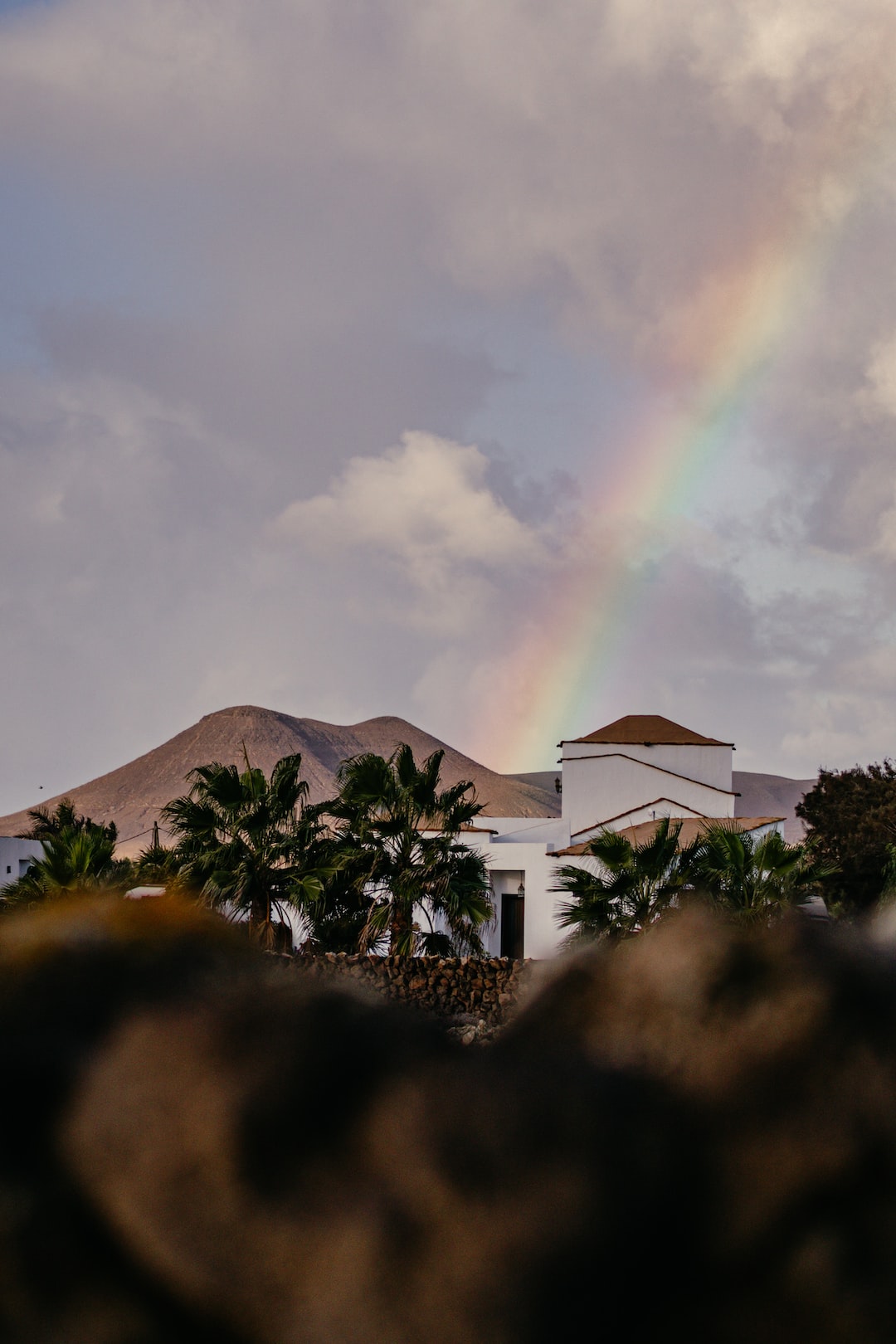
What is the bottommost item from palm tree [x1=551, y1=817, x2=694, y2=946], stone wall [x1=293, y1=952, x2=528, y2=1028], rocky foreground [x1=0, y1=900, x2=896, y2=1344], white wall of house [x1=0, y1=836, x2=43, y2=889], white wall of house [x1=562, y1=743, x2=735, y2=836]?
stone wall [x1=293, y1=952, x2=528, y2=1028]

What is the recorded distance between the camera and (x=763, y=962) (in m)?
1.19

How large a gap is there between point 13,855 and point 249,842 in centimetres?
3198

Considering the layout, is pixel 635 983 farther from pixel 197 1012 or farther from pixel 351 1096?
pixel 197 1012

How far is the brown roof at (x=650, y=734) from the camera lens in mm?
42656

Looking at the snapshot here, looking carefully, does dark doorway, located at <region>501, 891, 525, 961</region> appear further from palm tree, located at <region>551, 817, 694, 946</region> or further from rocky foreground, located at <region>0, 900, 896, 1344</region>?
rocky foreground, located at <region>0, 900, 896, 1344</region>

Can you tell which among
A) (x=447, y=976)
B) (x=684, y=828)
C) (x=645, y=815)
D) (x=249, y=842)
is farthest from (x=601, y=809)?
(x=249, y=842)

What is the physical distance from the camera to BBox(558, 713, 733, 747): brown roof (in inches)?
1679

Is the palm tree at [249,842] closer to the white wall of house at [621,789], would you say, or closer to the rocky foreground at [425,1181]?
the rocky foreground at [425,1181]

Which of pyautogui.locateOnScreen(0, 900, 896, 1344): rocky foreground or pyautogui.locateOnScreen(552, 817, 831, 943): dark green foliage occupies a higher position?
pyautogui.locateOnScreen(552, 817, 831, 943): dark green foliage

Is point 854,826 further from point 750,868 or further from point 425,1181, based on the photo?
point 425,1181

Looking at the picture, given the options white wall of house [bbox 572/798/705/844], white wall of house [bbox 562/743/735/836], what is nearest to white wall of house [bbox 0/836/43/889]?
white wall of house [bbox 562/743/735/836]

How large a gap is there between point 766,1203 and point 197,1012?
60cm

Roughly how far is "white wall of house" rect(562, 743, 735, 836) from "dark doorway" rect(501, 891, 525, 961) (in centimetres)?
914

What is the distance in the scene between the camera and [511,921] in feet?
99.7
